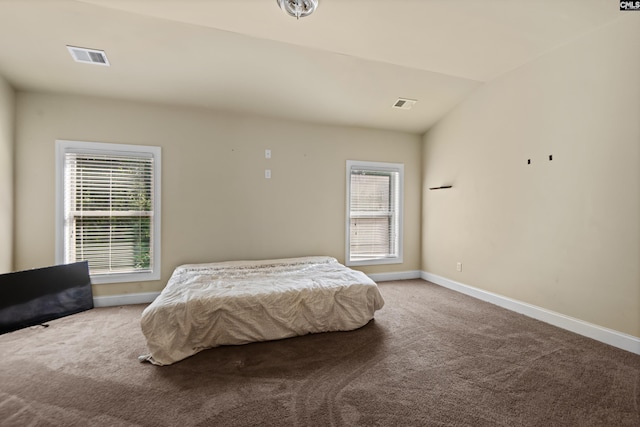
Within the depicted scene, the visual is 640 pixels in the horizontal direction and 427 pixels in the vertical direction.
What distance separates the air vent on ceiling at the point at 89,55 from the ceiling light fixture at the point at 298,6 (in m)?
1.84

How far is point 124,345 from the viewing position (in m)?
2.40

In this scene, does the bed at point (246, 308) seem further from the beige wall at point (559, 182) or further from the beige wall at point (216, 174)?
the beige wall at point (559, 182)

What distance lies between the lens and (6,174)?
2854 millimetres

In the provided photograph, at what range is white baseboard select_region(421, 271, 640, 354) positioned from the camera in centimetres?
232

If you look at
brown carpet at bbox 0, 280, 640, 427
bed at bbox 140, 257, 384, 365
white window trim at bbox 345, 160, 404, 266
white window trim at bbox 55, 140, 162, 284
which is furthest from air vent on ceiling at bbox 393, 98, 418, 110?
white window trim at bbox 55, 140, 162, 284

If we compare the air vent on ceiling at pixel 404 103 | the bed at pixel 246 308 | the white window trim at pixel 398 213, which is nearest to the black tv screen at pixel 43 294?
the bed at pixel 246 308

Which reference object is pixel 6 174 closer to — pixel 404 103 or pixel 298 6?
pixel 298 6

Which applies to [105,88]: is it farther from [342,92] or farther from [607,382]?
[607,382]

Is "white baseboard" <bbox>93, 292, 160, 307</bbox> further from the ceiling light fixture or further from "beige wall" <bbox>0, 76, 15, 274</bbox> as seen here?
the ceiling light fixture

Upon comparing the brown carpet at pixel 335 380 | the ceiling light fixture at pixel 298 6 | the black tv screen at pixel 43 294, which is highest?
the ceiling light fixture at pixel 298 6

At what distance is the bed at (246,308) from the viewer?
7.20 feet

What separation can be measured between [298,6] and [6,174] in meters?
3.40

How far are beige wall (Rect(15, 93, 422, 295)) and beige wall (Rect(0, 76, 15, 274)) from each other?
0.08 m

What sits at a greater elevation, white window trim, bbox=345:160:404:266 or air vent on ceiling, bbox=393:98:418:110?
air vent on ceiling, bbox=393:98:418:110
